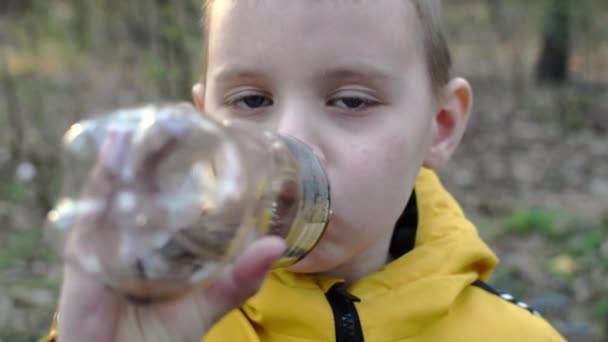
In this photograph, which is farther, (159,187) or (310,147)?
(310,147)

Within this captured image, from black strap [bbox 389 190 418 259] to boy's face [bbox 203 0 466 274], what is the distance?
9.5 inches

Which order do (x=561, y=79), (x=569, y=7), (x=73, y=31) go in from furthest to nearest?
(x=561, y=79)
(x=569, y=7)
(x=73, y=31)

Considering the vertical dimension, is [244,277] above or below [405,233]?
above

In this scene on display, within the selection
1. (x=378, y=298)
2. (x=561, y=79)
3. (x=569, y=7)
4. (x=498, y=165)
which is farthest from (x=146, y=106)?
(x=561, y=79)

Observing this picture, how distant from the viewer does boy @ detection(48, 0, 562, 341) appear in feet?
5.29

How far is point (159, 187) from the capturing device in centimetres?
118

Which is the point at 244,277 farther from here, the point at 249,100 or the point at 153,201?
the point at 249,100

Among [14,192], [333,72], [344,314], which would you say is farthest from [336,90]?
[14,192]

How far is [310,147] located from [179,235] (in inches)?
17.5

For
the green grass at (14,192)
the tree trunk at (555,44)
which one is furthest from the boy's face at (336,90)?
the tree trunk at (555,44)

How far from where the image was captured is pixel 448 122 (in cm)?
208

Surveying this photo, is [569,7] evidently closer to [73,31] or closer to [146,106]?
[73,31]

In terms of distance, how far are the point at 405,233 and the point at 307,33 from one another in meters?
0.64

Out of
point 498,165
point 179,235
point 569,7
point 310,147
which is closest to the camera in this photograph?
point 179,235
